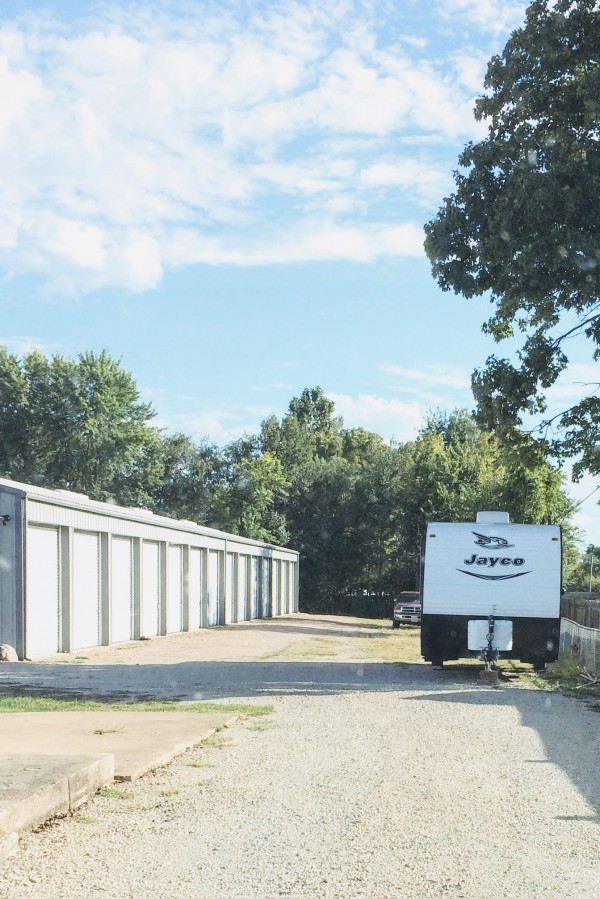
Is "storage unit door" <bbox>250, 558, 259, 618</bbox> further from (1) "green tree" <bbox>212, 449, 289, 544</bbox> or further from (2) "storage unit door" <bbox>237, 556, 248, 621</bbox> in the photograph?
(1) "green tree" <bbox>212, 449, 289, 544</bbox>

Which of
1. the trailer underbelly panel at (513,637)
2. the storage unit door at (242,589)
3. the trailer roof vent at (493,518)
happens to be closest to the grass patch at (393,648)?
the trailer underbelly panel at (513,637)

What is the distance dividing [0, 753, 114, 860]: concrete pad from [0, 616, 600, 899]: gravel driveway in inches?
4.9

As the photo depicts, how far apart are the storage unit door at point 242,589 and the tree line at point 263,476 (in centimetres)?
1058

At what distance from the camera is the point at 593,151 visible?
21531 millimetres

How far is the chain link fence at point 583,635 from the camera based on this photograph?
1984 cm

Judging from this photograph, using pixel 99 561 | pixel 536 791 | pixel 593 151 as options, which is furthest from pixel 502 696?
pixel 99 561

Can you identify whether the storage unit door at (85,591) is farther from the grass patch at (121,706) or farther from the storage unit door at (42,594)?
the grass patch at (121,706)

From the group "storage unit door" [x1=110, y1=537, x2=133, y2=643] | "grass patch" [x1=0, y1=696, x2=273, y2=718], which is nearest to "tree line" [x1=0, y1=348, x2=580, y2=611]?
"storage unit door" [x1=110, y1=537, x2=133, y2=643]

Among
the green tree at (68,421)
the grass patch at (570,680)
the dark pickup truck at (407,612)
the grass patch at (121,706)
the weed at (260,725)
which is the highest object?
the green tree at (68,421)

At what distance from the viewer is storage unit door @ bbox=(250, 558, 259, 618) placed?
50.0 m

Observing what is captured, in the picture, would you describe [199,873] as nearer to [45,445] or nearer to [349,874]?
[349,874]

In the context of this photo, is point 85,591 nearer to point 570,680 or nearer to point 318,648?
point 318,648

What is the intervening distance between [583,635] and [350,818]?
1588 centimetres

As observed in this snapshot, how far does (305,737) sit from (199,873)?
526 cm
